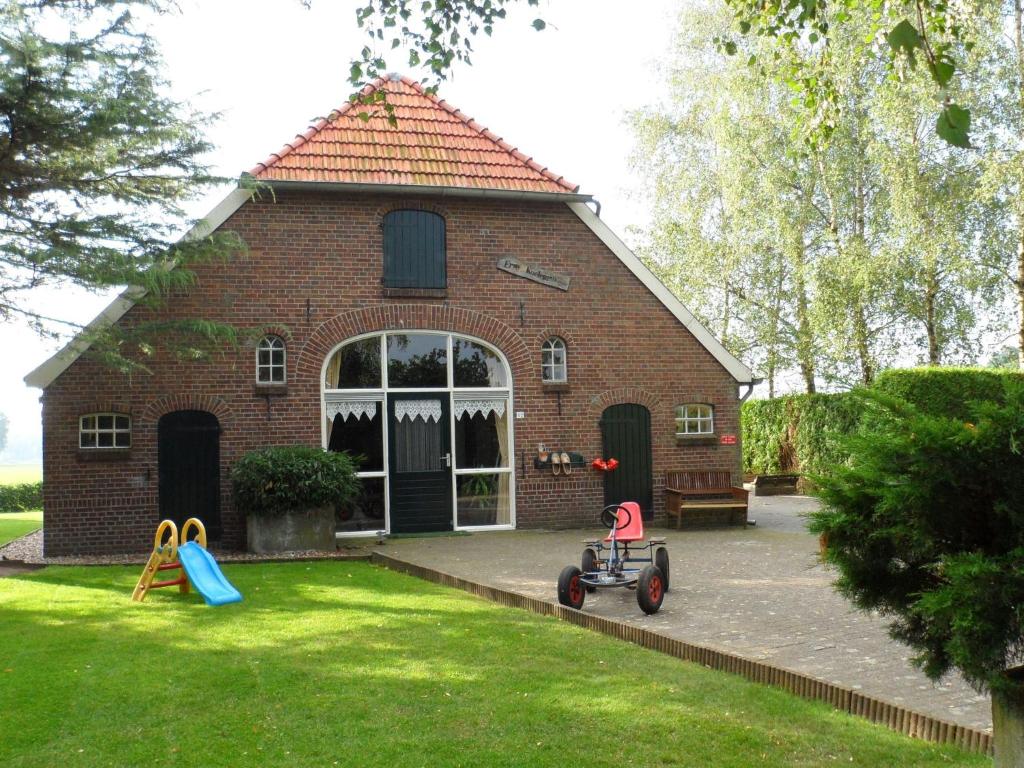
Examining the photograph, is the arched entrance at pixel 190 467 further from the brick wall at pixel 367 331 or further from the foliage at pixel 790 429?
the foliage at pixel 790 429

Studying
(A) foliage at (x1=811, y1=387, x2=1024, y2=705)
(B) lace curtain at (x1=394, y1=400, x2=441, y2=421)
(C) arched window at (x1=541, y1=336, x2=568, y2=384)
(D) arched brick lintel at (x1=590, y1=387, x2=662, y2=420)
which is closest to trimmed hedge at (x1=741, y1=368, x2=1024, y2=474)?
(D) arched brick lintel at (x1=590, y1=387, x2=662, y2=420)

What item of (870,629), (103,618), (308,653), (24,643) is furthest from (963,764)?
(103,618)

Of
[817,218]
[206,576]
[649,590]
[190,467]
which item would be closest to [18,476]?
[817,218]

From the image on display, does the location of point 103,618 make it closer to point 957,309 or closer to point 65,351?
point 65,351

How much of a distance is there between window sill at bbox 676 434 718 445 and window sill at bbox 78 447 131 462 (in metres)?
9.27

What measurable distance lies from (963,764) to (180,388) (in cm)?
1302

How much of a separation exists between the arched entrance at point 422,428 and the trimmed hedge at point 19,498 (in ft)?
72.3

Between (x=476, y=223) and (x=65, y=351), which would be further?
(x=476, y=223)

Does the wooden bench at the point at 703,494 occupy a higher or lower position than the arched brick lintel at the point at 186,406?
lower

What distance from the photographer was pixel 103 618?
9.27m

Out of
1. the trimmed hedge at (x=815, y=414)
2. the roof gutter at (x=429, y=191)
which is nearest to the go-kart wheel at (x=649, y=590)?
the roof gutter at (x=429, y=191)

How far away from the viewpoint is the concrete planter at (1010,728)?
3613 millimetres

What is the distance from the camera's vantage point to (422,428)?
16.3 metres

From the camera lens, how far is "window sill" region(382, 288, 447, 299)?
1622 centimetres
